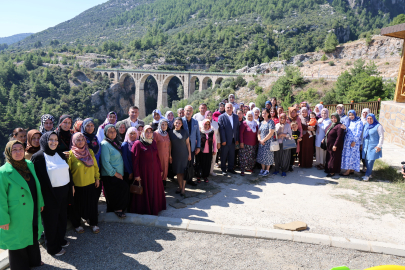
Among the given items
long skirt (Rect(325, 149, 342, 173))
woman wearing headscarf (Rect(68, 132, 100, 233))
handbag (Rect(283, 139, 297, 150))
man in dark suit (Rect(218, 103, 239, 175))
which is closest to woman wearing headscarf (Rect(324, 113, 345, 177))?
long skirt (Rect(325, 149, 342, 173))

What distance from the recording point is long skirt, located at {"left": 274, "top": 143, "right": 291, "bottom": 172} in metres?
5.70

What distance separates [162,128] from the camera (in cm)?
429

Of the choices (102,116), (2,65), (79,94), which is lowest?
(102,116)

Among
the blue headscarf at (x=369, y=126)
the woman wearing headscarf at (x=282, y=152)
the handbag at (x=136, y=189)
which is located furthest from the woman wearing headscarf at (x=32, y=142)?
the blue headscarf at (x=369, y=126)

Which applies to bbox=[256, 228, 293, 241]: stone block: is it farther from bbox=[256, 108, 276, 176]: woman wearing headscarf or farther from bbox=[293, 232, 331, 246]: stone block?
bbox=[256, 108, 276, 176]: woman wearing headscarf

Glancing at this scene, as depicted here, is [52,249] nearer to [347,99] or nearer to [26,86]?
[347,99]

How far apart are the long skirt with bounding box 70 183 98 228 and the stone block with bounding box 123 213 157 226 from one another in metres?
0.43

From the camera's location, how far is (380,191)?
477cm

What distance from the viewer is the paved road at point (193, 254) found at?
2795 millimetres

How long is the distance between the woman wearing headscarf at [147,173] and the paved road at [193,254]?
1.60ft

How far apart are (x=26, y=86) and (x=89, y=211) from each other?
5773 cm

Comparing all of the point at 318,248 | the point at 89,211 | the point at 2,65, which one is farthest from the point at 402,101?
the point at 2,65

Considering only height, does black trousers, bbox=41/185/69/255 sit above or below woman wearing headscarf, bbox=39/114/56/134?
below

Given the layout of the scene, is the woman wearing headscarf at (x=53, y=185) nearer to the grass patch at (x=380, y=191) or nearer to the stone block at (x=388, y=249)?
the stone block at (x=388, y=249)
